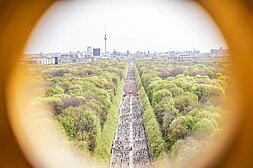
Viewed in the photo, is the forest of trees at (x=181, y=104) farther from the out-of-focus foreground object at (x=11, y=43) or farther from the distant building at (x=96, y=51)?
the out-of-focus foreground object at (x=11, y=43)

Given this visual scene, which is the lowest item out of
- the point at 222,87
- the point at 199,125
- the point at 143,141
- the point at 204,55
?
the point at 143,141

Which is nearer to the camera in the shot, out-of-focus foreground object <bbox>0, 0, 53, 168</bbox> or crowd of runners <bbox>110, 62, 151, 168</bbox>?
out-of-focus foreground object <bbox>0, 0, 53, 168</bbox>

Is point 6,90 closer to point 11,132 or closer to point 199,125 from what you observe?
point 11,132

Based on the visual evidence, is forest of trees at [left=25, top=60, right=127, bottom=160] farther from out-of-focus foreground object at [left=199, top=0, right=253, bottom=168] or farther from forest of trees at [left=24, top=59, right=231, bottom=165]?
out-of-focus foreground object at [left=199, top=0, right=253, bottom=168]

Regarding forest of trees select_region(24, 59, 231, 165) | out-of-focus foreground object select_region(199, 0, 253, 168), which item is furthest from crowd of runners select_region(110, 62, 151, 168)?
out-of-focus foreground object select_region(199, 0, 253, 168)

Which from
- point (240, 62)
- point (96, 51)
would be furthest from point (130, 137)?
point (240, 62)

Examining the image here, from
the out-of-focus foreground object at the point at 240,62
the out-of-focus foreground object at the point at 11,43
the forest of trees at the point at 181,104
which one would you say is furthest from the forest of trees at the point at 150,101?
the out-of-focus foreground object at the point at 11,43

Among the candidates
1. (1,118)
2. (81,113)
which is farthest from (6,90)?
(81,113)
